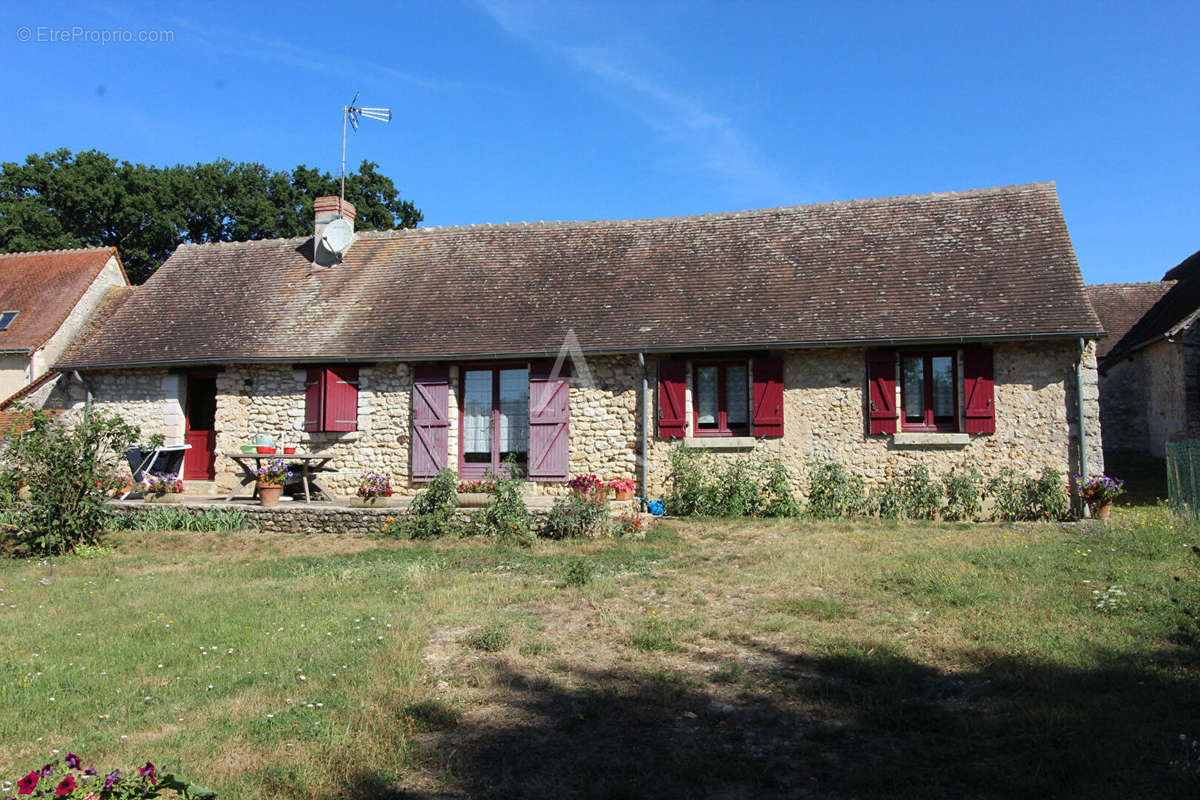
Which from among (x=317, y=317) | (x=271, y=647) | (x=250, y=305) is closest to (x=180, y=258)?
(x=250, y=305)

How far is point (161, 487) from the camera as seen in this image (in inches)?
495

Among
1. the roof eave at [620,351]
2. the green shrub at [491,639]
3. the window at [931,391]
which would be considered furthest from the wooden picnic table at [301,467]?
the window at [931,391]

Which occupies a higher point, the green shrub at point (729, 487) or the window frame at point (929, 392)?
the window frame at point (929, 392)

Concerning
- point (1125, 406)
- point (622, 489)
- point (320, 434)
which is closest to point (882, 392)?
point (622, 489)

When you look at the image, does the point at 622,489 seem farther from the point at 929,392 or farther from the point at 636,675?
the point at 636,675

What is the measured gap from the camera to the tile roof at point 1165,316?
1551 cm

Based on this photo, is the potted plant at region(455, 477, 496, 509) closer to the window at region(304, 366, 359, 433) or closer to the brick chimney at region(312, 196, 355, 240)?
the window at region(304, 366, 359, 433)

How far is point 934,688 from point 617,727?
6.60ft

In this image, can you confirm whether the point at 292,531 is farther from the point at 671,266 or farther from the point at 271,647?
the point at 671,266

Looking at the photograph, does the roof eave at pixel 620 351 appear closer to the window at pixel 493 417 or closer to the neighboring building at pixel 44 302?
the window at pixel 493 417

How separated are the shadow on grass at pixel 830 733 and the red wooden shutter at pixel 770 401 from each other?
672 cm

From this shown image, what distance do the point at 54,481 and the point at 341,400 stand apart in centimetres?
430

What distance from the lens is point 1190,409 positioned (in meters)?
14.5

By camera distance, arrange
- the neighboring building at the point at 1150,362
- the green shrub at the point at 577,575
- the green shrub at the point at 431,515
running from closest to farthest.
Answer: the green shrub at the point at 577,575
the green shrub at the point at 431,515
the neighboring building at the point at 1150,362
